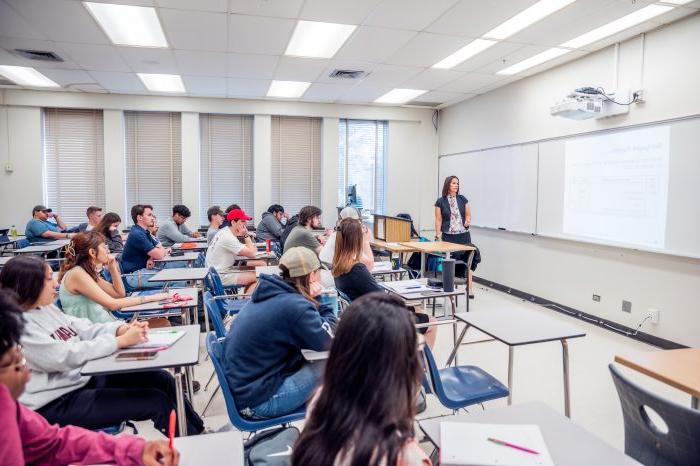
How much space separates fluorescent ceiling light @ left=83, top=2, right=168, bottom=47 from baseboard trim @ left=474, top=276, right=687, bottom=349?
5.25 m

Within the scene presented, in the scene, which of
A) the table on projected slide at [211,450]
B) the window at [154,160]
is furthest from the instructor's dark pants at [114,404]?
the window at [154,160]

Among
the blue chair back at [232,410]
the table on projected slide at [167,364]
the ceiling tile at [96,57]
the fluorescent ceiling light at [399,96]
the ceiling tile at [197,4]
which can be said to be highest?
the fluorescent ceiling light at [399,96]

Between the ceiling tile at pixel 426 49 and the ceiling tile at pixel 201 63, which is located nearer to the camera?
the ceiling tile at pixel 426 49

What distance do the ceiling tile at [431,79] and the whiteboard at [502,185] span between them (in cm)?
126

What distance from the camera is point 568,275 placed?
5.29m

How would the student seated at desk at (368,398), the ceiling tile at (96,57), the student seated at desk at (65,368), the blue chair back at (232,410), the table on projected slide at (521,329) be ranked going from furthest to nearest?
the ceiling tile at (96,57) → the table on projected slide at (521,329) → the blue chair back at (232,410) → the student seated at desk at (65,368) → the student seated at desk at (368,398)

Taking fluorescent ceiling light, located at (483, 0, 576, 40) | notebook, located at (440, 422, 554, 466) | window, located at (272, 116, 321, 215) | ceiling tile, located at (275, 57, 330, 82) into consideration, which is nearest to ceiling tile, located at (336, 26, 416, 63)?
ceiling tile, located at (275, 57, 330, 82)

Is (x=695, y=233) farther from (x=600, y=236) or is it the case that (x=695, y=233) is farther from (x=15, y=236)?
(x=15, y=236)

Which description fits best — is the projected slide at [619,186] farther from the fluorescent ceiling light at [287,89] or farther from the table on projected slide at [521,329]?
the fluorescent ceiling light at [287,89]

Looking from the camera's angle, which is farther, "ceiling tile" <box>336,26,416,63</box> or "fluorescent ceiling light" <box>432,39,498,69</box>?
"fluorescent ceiling light" <box>432,39,498,69</box>

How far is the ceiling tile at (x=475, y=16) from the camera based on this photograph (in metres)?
3.70

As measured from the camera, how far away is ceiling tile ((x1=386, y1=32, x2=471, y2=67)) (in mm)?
4539

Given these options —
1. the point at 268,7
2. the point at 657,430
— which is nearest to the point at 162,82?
the point at 268,7

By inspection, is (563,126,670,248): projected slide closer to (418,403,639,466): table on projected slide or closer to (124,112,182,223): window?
(418,403,639,466): table on projected slide
